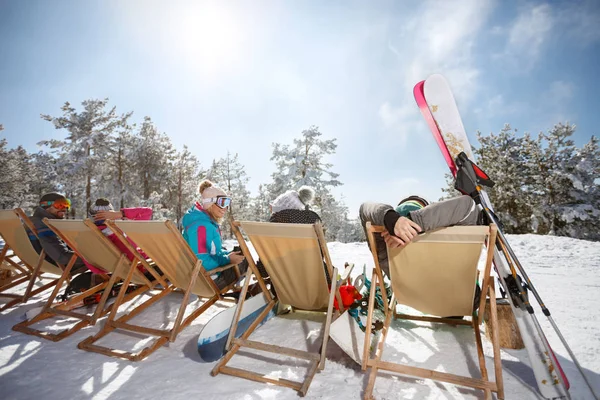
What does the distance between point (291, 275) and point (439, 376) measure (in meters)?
1.27

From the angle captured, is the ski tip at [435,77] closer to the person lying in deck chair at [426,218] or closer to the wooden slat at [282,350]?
the person lying in deck chair at [426,218]

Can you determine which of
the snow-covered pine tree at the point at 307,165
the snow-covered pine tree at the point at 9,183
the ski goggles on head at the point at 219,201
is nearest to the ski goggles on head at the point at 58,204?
the ski goggles on head at the point at 219,201

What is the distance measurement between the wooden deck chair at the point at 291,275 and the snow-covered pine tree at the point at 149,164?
66.8ft

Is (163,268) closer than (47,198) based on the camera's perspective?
Yes

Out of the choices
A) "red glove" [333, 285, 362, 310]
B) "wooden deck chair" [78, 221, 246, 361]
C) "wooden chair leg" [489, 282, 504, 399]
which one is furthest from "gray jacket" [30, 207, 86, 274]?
"wooden chair leg" [489, 282, 504, 399]

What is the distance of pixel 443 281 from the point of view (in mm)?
2059

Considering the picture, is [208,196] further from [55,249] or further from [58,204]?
[58,204]

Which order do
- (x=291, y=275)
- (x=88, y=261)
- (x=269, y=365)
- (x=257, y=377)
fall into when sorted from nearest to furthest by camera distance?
(x=257, y=377)
(x=269, y=365)
(x=291, y=275)
(x=88, y=261)

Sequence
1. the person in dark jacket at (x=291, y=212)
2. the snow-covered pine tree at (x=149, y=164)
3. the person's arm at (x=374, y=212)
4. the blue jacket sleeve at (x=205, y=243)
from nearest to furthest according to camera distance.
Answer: the person's arm at (x=374, y=212)
the person in dark jacket at (x=291, y=212)
the blue jacket sleeve at (x=205, y=243)
the snow-covered pine tree at (x=149, y=164)

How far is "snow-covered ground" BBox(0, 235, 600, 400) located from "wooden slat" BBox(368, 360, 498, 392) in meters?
0.13

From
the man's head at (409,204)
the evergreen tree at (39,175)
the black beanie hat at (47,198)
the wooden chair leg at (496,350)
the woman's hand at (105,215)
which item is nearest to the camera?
the wooden chair leg at (496,350)

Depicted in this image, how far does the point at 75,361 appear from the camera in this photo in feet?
7.29

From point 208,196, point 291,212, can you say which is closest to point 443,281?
point 291,212

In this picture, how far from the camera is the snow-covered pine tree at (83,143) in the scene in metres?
19.4
